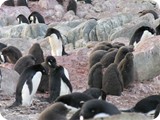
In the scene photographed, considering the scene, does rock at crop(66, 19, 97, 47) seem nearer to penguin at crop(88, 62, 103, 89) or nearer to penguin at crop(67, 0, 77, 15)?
penguin at crop(67, 0, 77, 15)

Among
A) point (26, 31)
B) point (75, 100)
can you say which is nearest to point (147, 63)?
point (75, 100)

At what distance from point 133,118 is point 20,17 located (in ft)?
39.0

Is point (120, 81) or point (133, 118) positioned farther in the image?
point (120, 81)

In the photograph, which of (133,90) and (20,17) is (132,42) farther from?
(20,17)

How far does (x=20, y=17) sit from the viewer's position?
50.6 ft

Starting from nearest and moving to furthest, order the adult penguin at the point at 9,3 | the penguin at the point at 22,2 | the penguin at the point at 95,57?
1. the penguin at the point at 95,57
2. the adult penguin at the point at 9,3
3. the penguin at the point at 22,2

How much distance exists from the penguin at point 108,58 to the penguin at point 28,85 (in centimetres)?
92

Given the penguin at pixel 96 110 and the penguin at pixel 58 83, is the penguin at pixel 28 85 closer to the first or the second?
the penguin at pixel 58 83

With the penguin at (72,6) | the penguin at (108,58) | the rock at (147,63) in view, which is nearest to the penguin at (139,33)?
the penguin at (108,58)

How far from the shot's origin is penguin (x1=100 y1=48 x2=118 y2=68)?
6773mm

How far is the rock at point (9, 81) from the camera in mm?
6270

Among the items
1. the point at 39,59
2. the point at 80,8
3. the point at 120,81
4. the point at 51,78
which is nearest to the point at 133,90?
the point at 120,81

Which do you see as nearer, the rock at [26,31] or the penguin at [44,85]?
the penguin at [44,85]

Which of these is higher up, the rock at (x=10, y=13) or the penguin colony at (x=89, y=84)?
the rock at (x=10, y=13)
